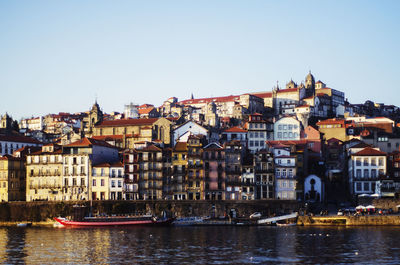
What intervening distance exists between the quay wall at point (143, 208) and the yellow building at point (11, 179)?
625cm

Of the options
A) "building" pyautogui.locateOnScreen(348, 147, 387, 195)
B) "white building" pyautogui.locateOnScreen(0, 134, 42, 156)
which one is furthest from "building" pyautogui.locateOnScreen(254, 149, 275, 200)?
"white building" pyautogui.locateOnScreen(0, 134, 42, 156)

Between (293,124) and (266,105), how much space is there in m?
56.7

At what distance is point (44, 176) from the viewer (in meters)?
114

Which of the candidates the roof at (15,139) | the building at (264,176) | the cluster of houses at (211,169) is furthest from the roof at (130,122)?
the building at (264,176)

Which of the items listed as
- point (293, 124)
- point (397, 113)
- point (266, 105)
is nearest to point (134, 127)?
point (293, 124)

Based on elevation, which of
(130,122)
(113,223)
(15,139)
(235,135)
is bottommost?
(113,223)

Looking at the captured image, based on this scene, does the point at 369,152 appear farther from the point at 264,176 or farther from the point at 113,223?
the point at 113,223

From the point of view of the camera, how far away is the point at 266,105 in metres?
194

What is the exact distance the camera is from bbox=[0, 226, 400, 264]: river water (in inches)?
2313

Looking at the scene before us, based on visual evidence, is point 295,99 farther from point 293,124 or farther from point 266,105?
point 293,124

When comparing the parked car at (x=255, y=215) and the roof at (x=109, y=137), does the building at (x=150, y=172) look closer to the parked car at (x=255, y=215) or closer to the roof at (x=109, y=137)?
the parked car at (x=255, y=215)

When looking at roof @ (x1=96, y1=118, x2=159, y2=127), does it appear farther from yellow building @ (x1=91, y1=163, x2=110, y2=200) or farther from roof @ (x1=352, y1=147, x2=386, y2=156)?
roof @ (x1=352, y1=147, x2=386, y2=156)

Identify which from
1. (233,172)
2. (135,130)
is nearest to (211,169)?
(233,172)

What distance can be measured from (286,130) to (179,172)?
38.0m
